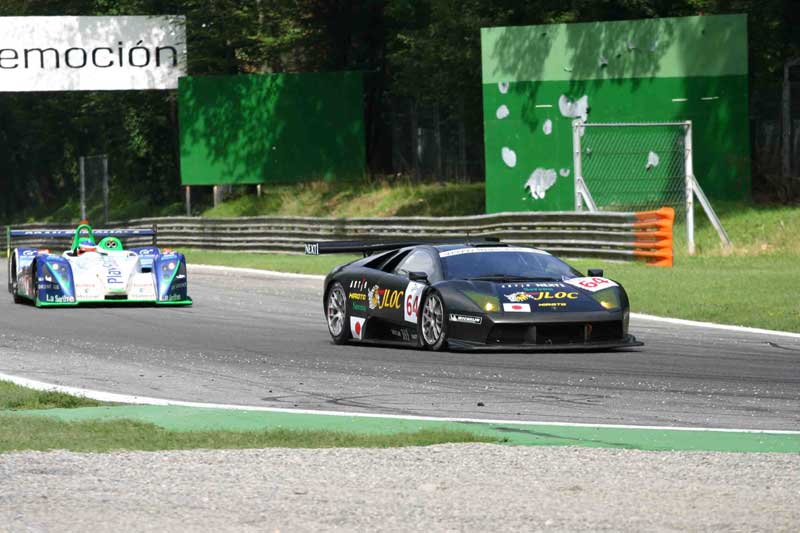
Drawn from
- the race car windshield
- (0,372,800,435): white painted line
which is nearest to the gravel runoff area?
(0,372,800,435): white painted line

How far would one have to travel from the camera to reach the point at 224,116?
41.1m

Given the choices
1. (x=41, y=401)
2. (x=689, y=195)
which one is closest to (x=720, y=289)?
(x=689, y=195)

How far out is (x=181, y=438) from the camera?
862cm

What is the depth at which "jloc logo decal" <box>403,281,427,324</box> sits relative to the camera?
47.5 feet

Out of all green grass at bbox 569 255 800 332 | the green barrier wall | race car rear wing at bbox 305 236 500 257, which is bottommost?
green grass at bbox 569 255 800 332

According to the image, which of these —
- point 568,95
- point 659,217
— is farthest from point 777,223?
point 568,95

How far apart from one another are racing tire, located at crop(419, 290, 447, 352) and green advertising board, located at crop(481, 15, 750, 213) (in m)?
17.2

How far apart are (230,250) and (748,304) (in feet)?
67.0

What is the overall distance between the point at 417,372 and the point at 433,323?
1806 millimetres

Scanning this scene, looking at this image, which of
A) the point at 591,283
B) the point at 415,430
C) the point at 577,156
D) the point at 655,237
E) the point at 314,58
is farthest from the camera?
the point at 314,58

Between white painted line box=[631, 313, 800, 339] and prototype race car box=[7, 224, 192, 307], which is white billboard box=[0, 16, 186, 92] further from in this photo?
white painted line box=[631, 313, 800, 339]

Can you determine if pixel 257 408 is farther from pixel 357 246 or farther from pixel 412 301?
pixel 357 246

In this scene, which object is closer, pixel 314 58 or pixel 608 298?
pixel 608 298

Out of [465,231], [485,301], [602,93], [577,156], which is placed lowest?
[465,231]
